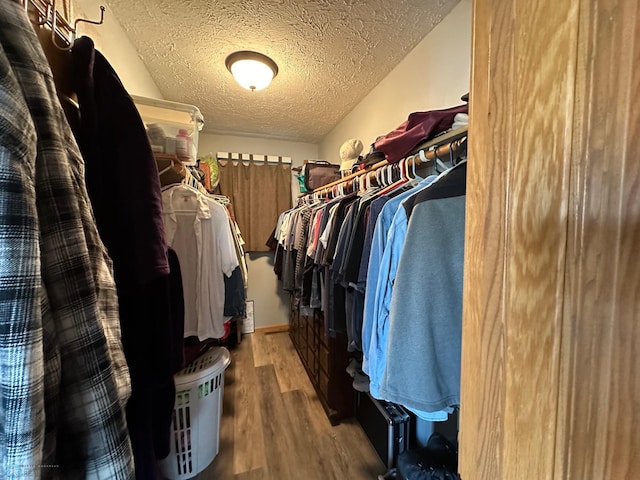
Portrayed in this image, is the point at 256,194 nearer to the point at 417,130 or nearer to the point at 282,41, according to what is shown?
the point at 282,41

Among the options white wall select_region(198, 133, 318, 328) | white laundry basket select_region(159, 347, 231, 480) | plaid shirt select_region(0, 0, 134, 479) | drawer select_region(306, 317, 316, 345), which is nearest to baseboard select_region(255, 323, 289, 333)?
white wall select_region(198, 133, 318, 328)

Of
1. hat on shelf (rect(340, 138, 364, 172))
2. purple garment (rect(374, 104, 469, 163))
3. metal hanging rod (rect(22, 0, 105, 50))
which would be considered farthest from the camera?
hat on shelf (rect(340, 138, 364, 172))

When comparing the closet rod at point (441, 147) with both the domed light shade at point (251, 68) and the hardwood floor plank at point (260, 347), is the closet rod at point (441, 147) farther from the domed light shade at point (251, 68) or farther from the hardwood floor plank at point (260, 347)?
the hardwood floor plank at point (260, 347)

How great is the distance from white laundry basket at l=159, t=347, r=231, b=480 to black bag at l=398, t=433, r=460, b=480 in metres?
0.94

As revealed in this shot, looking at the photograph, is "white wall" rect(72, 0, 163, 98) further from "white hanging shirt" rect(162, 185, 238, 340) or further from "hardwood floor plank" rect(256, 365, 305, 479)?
"hardwood floor plank" rect(256, 365, 305, 479)

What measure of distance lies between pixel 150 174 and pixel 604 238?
83 centimetres

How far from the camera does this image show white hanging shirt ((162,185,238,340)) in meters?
1.26

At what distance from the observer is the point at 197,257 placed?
1312mm

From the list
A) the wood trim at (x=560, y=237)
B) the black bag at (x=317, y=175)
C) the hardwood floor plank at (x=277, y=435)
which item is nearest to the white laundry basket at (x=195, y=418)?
the hardwood floor plank at (x=277, y=435)

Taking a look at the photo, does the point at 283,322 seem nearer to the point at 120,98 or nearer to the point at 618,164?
the point at 120,98

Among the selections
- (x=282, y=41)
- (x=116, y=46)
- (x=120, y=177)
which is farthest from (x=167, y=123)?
(x=282, y=41)

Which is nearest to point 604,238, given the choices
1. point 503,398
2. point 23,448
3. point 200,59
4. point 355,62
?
point 503,398

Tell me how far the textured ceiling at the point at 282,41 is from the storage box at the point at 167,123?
1.66 ft

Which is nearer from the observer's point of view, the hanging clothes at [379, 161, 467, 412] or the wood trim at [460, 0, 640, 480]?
the wood trim at [460, 0, 640, 480]
